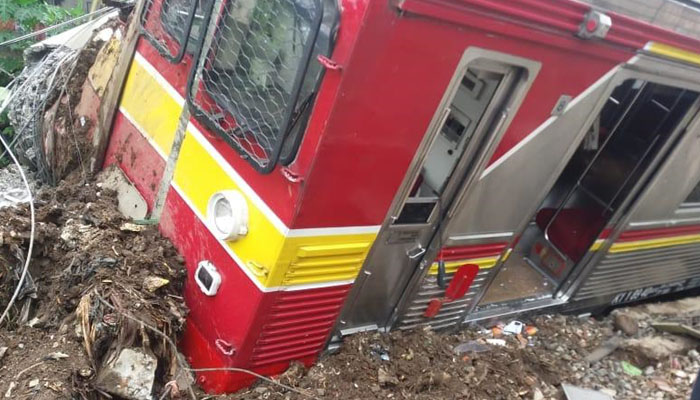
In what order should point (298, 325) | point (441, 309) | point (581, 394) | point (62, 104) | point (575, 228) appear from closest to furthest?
1. point (298, 325)
2. point (441, 309)
3. point (581, 394)
4. point (62, 104)
5. point (575, 228)

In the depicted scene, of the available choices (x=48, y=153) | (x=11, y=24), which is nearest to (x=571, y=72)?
(x=48, y=153)

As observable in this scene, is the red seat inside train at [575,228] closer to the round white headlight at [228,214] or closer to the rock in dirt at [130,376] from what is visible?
the round white headlight at [228,214]

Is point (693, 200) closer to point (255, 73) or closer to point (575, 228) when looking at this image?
point (575, 228)

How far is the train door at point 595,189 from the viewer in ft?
14.4

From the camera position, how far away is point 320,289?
318 cm

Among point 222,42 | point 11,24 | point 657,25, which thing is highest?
point 657,25

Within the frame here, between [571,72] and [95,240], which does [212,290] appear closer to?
[95,240]

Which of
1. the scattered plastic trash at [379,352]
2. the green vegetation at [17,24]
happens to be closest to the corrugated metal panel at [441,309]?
the scattered plastic trash at [379,352]

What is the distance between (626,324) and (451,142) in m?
3.15

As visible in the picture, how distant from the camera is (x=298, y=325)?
324cm

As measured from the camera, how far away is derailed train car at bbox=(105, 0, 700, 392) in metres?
2.60

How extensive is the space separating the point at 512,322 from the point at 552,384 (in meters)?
0.62

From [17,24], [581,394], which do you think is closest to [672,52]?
Result: [581,394]

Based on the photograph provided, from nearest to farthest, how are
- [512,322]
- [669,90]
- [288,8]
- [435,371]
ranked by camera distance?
[288,8] < [435,371] < [669,90] < [512,322]
